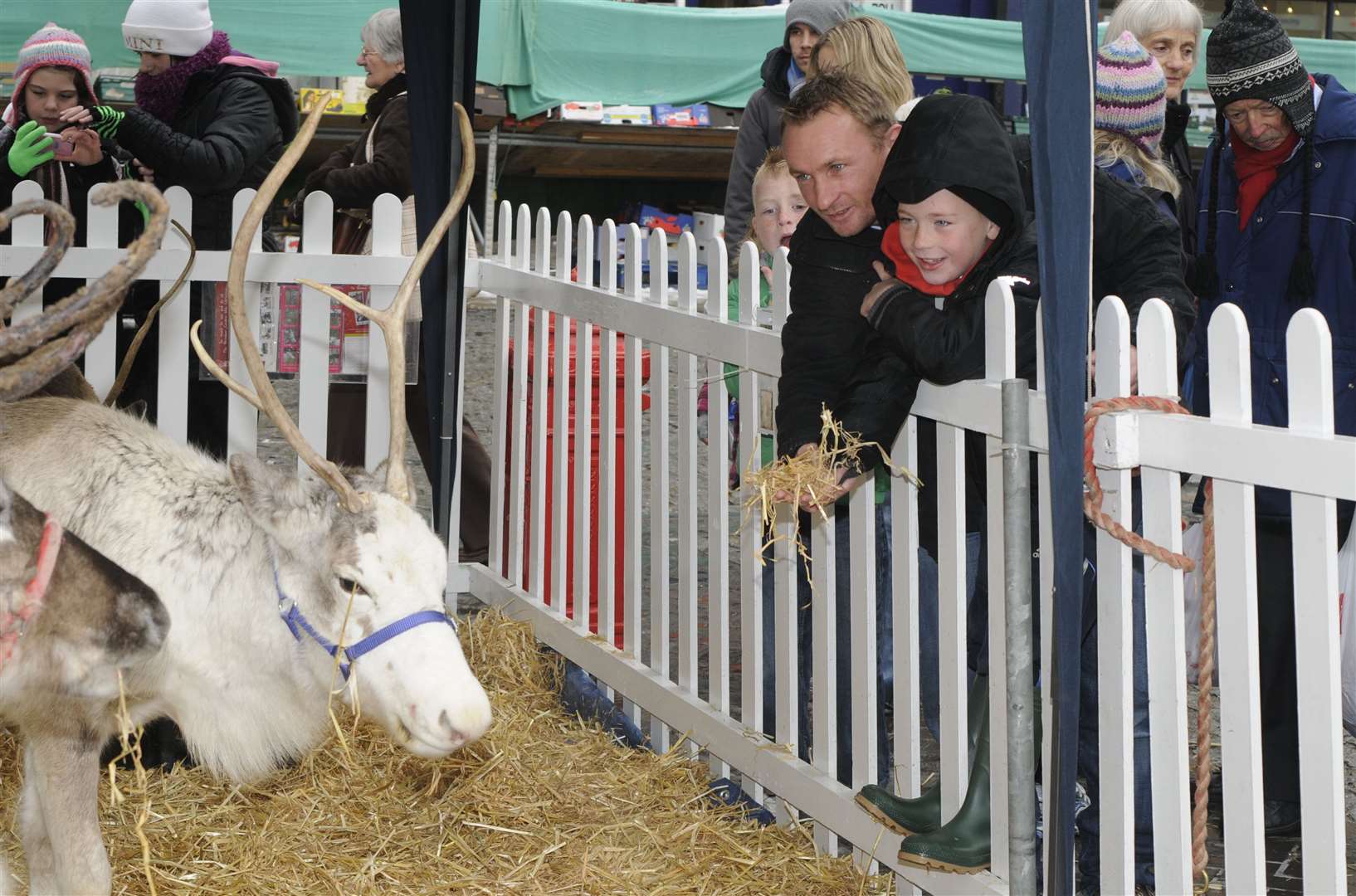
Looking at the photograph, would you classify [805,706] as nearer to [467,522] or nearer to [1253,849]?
[1253,849]

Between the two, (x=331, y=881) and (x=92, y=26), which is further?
(x=92, y=26)

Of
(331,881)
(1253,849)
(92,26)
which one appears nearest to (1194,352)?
(1253,849)

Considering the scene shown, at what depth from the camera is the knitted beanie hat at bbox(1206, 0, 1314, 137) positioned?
388 centimetres

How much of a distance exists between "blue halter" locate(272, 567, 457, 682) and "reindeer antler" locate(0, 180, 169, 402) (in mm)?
689

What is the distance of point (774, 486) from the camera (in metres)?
3.10

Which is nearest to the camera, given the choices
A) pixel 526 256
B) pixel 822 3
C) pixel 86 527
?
pixel 86 527

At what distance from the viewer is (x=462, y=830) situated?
3.91 m

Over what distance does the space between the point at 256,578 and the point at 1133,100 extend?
9.11 feet

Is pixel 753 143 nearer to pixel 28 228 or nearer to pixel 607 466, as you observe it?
pixel 607 466

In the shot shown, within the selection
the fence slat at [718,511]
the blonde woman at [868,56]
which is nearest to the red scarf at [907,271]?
the fence slat at [718,511]

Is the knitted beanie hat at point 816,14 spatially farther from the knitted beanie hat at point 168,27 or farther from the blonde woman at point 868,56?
the knitted beanie hat at point 168,27

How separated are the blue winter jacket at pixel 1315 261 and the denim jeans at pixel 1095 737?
0.83m

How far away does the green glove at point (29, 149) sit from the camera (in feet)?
16.3

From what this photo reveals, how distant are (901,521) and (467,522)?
2937 millimetres
